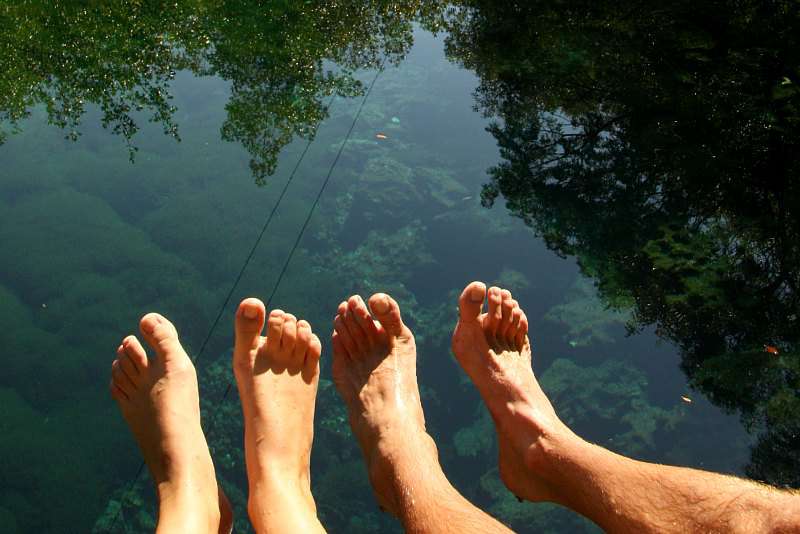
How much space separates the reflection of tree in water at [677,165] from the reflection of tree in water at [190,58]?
1.21m

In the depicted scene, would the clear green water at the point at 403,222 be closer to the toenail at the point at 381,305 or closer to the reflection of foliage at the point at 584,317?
the reflection of foliage at the point at 584,317

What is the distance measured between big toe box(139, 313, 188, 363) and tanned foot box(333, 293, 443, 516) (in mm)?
727

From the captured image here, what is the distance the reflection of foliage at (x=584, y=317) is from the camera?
3730mm

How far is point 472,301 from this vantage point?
9.24 feet

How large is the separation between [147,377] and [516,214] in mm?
2572

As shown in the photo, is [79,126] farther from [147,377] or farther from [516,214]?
[516,214]

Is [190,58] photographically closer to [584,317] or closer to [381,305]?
[381,305]

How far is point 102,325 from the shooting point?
345 centimetres

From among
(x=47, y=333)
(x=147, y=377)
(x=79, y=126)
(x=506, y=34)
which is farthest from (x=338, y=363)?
(x=506, y=34)

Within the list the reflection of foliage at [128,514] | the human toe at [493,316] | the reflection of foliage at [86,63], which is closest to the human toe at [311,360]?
the human toe at [493,316]

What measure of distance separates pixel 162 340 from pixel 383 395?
101cm

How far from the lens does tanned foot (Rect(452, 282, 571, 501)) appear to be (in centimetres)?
232

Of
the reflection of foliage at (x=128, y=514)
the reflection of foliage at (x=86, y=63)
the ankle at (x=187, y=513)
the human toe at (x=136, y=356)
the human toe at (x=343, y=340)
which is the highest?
the reflection of foliage at (x=86, y=63)

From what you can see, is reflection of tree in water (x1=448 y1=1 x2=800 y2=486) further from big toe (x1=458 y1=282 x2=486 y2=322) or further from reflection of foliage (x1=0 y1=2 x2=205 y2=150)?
reflection of foliage (x1=0 y1=2 x2=205 y2=150)
